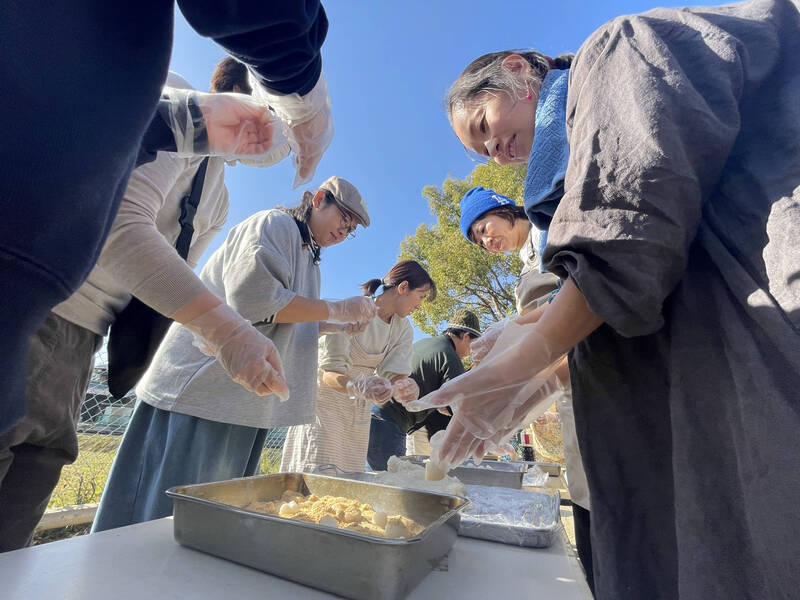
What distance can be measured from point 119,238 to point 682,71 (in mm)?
1212

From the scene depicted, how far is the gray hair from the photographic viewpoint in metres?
1.14

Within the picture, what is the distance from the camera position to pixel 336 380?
8.51ft

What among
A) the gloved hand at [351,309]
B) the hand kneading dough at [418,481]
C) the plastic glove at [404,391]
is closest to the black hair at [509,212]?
the gloved hand at [351,309]

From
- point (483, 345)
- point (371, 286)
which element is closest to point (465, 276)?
point (371, 286)

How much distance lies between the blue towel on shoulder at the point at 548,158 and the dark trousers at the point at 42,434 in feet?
3.88

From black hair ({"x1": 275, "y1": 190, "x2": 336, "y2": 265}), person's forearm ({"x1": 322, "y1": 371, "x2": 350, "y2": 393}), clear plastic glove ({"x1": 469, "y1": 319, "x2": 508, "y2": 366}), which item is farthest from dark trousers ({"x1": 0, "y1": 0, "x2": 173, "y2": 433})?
person's forearm ({"x1": 322, "y1": 371, "x2": 350, "y2": 393})

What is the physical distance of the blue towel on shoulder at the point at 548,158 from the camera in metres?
0.81

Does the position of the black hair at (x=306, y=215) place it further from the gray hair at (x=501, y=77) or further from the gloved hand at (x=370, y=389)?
the gray hair at (x=501, y=77)

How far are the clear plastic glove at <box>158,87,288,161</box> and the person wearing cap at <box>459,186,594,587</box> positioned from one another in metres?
0.79

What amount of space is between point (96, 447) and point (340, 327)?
1.96m

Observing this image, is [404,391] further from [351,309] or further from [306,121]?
[306,121]

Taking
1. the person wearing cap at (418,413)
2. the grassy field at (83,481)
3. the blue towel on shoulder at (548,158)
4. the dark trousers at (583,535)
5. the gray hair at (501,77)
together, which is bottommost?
the grassy field at (83,481)

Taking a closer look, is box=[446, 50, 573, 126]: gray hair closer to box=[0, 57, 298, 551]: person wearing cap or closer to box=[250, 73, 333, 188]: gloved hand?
box=[250, 73, 333, 188]: gloved hand

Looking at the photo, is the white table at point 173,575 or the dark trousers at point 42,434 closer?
the white table at point 173,575
